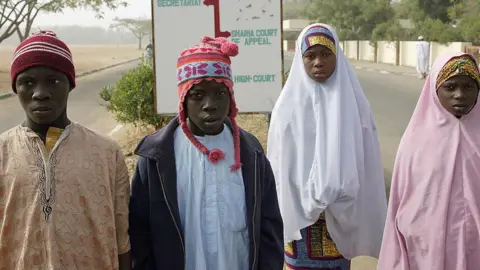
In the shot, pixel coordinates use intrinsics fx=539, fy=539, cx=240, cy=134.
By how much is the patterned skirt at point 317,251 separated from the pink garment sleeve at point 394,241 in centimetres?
58

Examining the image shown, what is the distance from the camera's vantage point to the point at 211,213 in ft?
6.87

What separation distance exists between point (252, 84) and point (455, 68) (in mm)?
3001

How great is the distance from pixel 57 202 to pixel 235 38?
3.67 m

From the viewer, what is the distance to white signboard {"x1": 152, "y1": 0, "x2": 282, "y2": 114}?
17.1 ft

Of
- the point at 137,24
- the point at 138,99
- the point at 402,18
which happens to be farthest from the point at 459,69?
the point at 137,24

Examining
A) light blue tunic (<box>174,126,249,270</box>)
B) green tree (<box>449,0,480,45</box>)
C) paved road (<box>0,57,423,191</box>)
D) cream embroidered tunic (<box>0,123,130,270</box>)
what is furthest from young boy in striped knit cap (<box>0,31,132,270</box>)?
green tree (<box>449,0,480,45</box>)

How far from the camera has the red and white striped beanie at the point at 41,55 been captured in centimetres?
183

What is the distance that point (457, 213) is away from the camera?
2359mm

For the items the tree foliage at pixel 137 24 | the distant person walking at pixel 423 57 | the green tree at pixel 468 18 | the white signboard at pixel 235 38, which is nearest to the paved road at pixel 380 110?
the distant person walking at pixel 423 57

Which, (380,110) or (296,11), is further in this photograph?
(296,11)

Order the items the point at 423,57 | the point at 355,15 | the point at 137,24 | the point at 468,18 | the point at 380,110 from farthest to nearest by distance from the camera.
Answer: the point at 137,24 < the point at 355,15 < the point at 468,18 < the point at 423,57 < the point at 380,110

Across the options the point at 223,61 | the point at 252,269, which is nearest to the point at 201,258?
the point at 252,269

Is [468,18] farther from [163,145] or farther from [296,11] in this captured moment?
[296,11]

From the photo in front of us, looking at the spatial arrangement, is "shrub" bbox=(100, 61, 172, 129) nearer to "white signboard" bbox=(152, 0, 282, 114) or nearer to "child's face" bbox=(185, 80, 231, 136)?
"white signboard" bbox=(152, 0, 282, 114)
